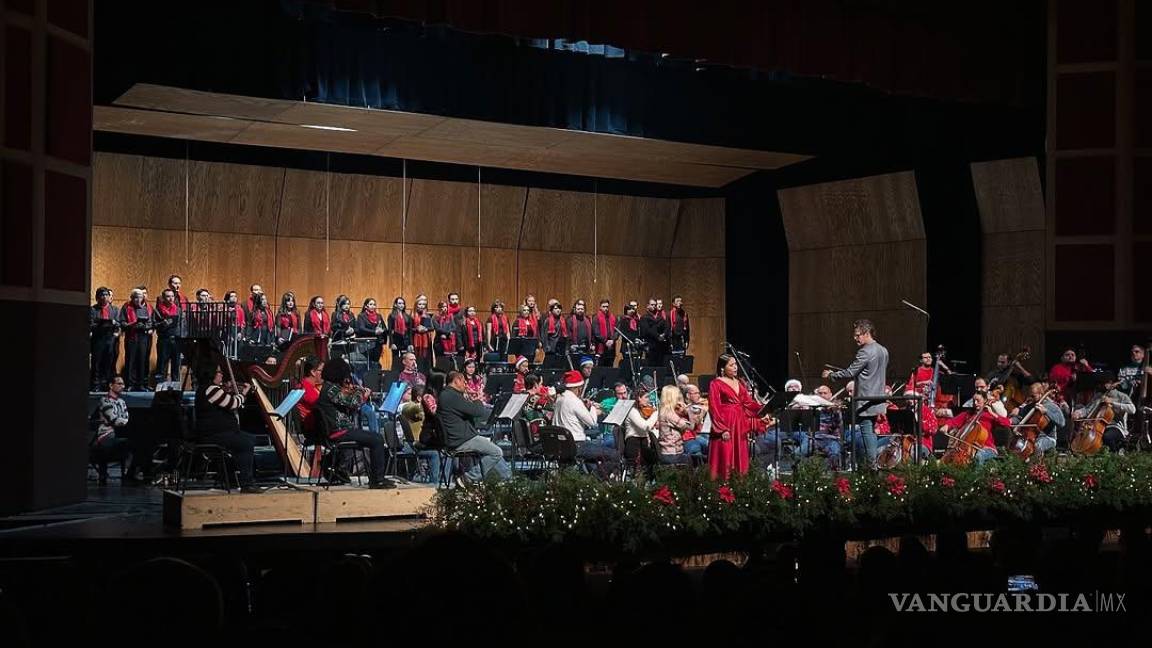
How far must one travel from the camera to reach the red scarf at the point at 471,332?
60.7 feet

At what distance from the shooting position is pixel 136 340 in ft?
52.6

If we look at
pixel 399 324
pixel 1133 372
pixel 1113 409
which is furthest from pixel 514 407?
pixel 399 324

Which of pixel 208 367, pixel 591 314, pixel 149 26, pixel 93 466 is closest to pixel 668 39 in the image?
pixel 208 367

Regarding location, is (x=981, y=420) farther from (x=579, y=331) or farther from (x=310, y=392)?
(x=579, y=331)

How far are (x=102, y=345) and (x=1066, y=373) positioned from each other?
447 inches

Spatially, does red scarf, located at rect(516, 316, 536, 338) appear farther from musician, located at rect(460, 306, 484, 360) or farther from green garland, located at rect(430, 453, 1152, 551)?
green garland, located at rect(430, 453, 1152, 551)

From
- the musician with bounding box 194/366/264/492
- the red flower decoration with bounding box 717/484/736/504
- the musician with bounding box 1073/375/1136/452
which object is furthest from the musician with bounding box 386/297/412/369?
the red flower decoration with bounding box 717/484/736/504

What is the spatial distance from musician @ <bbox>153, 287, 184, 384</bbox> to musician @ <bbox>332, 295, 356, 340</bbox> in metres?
2.06

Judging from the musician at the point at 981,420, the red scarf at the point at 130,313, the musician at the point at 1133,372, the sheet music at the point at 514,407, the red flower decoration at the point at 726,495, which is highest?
the red scarf at the point at 130,313

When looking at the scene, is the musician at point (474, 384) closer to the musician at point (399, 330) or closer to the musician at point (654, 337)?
the musician at point (399, 330)

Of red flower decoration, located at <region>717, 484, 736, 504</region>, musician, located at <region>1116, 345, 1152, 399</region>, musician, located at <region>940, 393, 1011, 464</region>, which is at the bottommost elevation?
red flower decoration, located at <region>717, 484, 736, 504</region>

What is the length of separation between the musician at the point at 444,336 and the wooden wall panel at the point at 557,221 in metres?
4.25

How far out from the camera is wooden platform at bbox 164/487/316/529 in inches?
321

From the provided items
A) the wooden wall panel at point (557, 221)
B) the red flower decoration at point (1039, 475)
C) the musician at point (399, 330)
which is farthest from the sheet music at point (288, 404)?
the wooden wall panel at point (557, 221)
